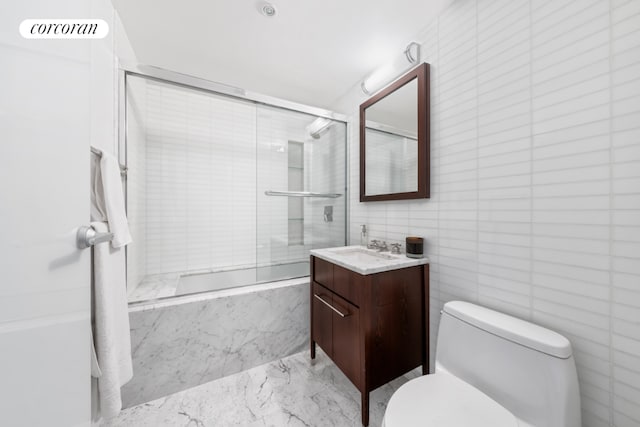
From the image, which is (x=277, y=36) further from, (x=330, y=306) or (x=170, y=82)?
(x=330, y=306)

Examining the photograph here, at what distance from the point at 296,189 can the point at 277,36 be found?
3.55 feet

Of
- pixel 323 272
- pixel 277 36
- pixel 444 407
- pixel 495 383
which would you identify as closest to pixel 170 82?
pixel 277 36

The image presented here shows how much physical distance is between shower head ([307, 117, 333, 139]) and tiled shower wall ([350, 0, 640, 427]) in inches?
38.8

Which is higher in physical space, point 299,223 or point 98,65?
point 98,65

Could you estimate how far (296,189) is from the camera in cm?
199

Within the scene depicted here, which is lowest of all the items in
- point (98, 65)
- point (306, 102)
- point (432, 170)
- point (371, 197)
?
point (371, 197)

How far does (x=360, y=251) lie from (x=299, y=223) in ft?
1.92

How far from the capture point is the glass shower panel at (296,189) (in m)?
1.89

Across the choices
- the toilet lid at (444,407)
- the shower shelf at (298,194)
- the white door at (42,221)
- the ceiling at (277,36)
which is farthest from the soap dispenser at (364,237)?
the white door at (42,221)

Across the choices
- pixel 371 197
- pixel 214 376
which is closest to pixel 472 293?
pixel 371 197

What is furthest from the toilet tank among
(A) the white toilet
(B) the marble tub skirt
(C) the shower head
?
(C) the shower head

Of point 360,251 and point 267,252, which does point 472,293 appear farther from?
point 267,252

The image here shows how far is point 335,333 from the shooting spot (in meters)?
1.35

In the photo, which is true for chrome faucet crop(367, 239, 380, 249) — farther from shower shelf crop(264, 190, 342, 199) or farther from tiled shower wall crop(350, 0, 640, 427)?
shower shelf crop(264, 190, 342, 199)
